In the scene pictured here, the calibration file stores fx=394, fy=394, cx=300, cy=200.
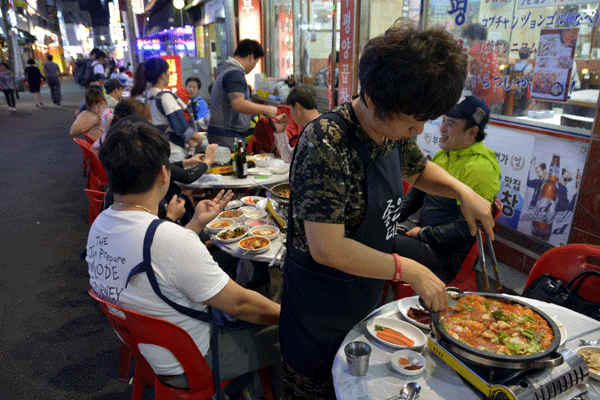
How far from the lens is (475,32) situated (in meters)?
4.07

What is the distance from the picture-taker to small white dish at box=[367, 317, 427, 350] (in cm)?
143

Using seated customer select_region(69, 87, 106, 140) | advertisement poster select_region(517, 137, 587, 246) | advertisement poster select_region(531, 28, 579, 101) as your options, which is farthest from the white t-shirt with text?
seated customer select_region(69, 87, 106, 140)

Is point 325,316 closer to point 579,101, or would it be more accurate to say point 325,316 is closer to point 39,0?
point 579,101

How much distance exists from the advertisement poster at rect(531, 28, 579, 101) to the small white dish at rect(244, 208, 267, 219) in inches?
105

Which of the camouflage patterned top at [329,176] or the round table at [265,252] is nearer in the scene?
the camouflage patterned top at [329,176]

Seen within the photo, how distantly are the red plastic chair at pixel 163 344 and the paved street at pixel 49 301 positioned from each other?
3.49 ft

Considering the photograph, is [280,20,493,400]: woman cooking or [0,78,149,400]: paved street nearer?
[280,20,493,400]: woman cooking

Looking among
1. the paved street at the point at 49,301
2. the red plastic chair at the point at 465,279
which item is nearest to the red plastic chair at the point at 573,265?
the red plastic chair at the point at 465,279

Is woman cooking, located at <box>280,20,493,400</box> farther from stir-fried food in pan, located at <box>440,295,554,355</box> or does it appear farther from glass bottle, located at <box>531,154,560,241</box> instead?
glass bottle, located at <box>531,154,560,241</box>

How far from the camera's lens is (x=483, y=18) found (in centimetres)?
395

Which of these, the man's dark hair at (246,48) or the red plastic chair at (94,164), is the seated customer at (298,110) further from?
the red plastic chair at (94,164)

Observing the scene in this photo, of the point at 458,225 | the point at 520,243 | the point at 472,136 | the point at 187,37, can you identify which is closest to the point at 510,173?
the point at 520,243

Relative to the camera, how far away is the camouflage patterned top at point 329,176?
48.1 inches

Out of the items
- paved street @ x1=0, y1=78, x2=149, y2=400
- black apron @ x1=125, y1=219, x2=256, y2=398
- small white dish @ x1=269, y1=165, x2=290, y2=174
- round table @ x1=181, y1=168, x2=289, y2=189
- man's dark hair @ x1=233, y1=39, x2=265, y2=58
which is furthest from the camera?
man's dark hair @ x1=233, y1=39, x2=265, y2=58
